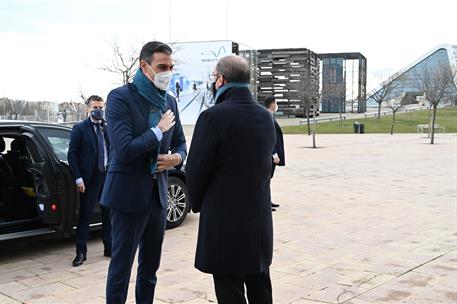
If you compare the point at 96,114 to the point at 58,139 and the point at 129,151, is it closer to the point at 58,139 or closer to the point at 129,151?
the point at 58,139

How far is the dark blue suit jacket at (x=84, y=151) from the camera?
220 inches

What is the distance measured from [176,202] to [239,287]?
461cm

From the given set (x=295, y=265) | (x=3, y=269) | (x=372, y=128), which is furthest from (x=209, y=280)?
(x=372, y=128)

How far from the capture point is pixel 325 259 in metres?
5.80

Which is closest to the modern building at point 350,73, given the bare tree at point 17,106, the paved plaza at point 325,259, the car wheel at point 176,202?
the bare tree at point 17,106

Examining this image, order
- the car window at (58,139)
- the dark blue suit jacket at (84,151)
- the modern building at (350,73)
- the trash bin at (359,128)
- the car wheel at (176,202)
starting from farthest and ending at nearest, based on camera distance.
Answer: the modern building at (350,73), the trash bin at (359,128), the car wheel at (176,202), the car window at (58,139), the dark blue suit jacket at (84,151)

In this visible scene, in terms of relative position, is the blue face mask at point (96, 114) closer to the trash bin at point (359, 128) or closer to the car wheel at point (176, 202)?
the car wheel at point (176, 202)

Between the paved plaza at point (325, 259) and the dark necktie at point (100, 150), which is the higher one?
the dark necktie at point (100, 150)

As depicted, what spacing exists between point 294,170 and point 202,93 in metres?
49.8

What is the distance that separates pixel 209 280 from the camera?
5.11 meters

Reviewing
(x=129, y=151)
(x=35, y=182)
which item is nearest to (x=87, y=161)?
(x=35, y=182)

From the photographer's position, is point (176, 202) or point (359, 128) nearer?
point (176, 202)

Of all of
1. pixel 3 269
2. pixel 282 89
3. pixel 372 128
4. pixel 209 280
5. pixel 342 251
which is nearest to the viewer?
pixel 209 280

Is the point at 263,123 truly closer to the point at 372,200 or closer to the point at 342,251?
the point at 342,251
